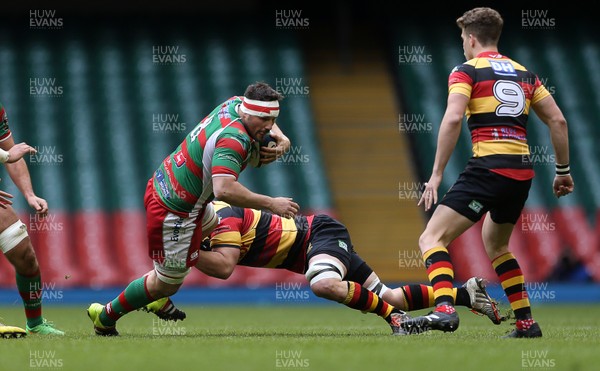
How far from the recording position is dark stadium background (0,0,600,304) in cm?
1603

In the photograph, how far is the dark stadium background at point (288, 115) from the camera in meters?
16.0

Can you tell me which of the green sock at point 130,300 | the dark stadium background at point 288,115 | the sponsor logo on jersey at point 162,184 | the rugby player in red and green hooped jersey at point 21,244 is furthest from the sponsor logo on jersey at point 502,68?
the dark stadium background at point 288,115

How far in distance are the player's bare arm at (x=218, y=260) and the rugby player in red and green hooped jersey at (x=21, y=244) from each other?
113 cm

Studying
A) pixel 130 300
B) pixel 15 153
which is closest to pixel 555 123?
pixel 130 300

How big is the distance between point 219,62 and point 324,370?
15.4 metres

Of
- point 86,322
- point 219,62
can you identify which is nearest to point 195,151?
point 86,322

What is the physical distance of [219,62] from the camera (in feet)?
66.1

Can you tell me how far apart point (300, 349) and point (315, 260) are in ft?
5.02

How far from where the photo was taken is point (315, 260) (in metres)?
7.56

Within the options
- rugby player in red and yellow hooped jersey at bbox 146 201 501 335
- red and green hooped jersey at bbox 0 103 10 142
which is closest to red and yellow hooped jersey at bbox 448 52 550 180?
rugby player in red and yellow hooped jersey at bbox 146 201 501 335

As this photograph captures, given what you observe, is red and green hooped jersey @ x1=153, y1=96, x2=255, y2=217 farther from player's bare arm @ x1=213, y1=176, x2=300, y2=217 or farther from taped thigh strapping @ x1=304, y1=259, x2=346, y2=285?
taped thigh strapping @ x1=304, y1=259, x2=346, y2=285

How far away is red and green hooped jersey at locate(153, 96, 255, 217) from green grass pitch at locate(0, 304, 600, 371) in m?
0.92

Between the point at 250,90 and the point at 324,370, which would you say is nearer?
the point at 324,370

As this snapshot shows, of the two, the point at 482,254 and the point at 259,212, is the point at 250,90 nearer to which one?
the point at 259,212
